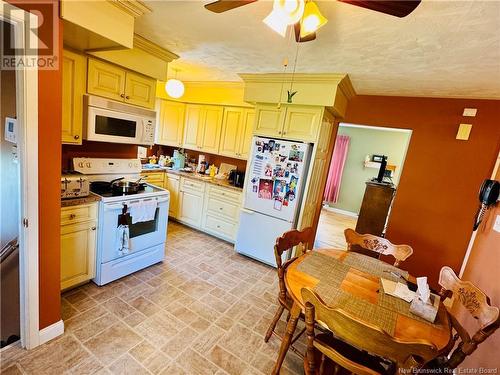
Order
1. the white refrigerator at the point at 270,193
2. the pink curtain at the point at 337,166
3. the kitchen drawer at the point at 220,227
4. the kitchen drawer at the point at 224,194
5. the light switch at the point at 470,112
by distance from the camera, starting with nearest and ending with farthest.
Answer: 1. the light switch at the point at 470,112
2. the white refrigerator at the point at 270,193
3. the kitchen drawer at the point at 224,194
4. the kitchen drawer at the point at 220,227
5. the pink curtain at the point at 337,166

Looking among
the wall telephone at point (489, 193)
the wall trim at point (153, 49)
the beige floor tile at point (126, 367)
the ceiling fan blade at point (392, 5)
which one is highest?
the wall trim at point (153, 49)

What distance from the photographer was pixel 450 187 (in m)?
2.94

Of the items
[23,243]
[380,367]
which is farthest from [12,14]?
[380,367]

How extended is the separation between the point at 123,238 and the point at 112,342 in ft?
2.92

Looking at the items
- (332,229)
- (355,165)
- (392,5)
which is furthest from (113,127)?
(355,165)

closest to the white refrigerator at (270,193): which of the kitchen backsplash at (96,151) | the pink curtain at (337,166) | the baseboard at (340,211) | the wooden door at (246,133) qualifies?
the wooden door at (246,133)

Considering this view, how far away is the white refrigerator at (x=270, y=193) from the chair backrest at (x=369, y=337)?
1834mm

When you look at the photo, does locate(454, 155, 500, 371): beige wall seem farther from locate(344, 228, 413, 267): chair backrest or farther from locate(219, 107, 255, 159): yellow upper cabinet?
locate(219, 107, 255, 159): yellow upper cabinet

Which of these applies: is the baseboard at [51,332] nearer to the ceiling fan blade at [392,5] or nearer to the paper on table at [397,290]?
the paper on table at [397,290]

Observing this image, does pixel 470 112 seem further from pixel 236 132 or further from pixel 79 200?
pixel 79 200

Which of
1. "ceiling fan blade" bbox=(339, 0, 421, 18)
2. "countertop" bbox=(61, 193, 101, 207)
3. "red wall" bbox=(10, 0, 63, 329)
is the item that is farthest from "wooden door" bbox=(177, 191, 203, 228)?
"ceiling fan blade" bbox=(339, 0, 421, 18)

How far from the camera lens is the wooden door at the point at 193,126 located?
4199 mm

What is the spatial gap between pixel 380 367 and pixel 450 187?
2.54 m

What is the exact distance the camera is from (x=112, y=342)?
1.79 metres
